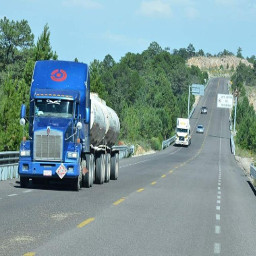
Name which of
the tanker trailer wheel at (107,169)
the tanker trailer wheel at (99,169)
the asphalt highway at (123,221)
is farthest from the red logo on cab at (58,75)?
the tanker trailer wheel at (107,169)

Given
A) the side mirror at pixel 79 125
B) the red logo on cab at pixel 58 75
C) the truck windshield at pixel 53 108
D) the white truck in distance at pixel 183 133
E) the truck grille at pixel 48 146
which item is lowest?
the white truck in distance at pixel 183 133

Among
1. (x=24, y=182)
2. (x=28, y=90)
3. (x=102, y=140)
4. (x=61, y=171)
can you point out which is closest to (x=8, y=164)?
(x=24, y=182)

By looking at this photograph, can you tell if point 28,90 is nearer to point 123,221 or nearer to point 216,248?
point 123,221

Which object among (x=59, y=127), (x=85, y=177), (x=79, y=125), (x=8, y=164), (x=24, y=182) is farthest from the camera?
(x=8, y=164)

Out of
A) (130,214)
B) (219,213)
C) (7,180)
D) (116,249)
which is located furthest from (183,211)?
(7,180)

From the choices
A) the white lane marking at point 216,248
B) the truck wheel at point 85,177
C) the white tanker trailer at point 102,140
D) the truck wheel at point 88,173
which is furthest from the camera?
the white tanker trailer at point 102,140

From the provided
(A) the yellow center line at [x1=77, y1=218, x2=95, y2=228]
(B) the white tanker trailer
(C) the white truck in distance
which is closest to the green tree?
(B) the white tanker trailer

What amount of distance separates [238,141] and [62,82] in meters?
87.7

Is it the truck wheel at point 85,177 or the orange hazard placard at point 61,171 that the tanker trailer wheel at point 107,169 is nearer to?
the truck wheel at point 85,177

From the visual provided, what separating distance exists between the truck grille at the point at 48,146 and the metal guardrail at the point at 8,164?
13.3 ft

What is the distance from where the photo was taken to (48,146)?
22.2 metres

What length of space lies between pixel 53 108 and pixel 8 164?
16.4 ft

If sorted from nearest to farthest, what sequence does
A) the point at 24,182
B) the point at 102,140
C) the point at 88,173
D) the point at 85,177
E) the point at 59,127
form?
the point at 59,127 → the point at 24,182 → the point at 88,173 → the point at 85,177 → the point at 102,140

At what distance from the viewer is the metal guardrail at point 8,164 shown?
1033 inches
